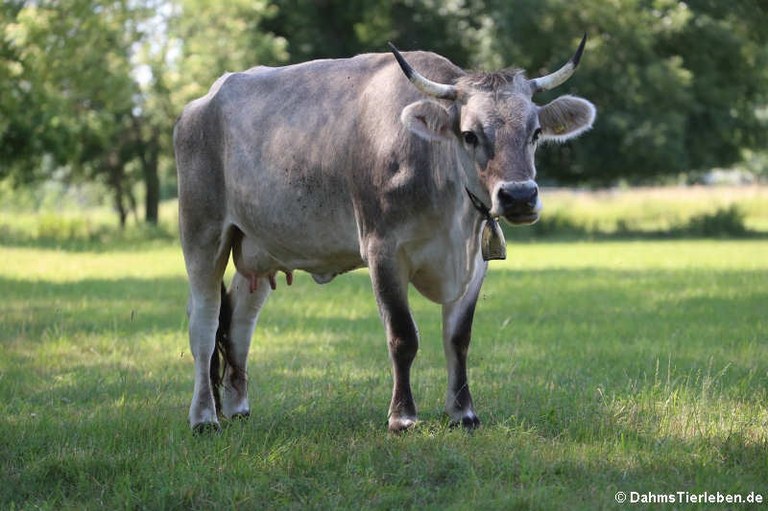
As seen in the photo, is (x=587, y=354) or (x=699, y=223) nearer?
(x=587, y=354)

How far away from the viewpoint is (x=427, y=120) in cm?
635

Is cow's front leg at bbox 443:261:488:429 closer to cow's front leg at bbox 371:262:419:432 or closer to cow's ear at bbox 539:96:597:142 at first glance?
cow's front leg at bbox 371:262:419:432

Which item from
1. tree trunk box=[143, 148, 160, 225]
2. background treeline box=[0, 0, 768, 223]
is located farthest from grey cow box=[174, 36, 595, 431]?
tree trunk box=[143, 148, 160, 225]

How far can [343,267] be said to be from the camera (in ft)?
23.9

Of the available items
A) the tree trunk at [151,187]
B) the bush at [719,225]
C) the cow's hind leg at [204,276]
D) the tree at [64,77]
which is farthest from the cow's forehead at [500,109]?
the tree trunk at [151,187]

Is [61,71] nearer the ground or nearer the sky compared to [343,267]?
nearer the ground

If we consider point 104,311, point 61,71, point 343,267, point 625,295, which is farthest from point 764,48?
point 343,267

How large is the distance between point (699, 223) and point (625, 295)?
21412 mm

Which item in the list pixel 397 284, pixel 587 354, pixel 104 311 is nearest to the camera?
pixel 397 284

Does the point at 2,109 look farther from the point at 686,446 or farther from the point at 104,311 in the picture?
the point at 686,446

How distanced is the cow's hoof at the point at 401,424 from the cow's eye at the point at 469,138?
1.61 meters

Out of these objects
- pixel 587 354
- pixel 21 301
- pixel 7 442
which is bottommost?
pixel 21 301

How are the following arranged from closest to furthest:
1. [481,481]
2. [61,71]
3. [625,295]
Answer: [481,481], [625,295], [61,71]

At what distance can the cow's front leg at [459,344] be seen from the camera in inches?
269
